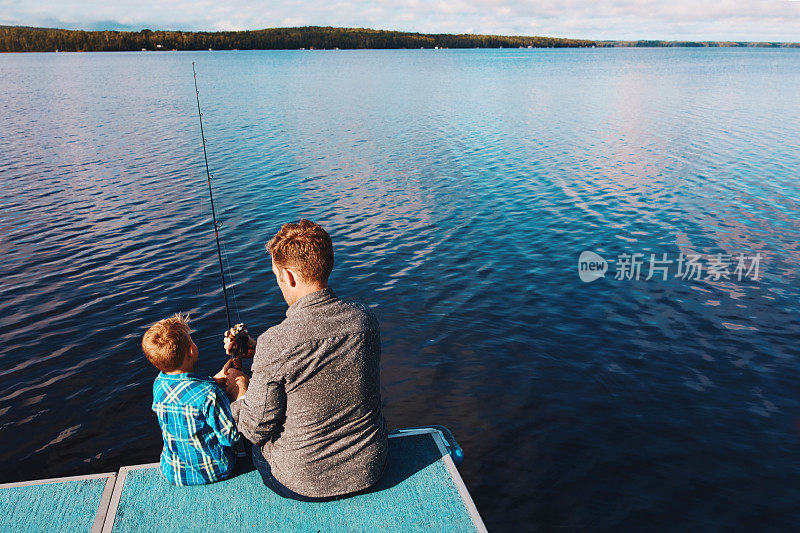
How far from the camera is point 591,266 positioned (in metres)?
10.5

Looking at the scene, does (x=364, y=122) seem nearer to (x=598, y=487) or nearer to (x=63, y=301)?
(x=63, y=301)

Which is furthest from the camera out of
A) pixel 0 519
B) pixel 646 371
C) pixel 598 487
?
pixel 646 371

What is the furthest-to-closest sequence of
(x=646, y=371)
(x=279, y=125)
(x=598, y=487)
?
(x=279, y=125), (x=646, y=371), (x=598, y=487)

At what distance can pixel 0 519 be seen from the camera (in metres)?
3.11

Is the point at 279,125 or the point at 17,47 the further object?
the point at 17,47

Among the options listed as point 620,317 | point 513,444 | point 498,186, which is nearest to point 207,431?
point 513,444

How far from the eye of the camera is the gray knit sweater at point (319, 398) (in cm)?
273

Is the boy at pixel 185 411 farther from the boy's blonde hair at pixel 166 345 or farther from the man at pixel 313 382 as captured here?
the man at pixel 313 382

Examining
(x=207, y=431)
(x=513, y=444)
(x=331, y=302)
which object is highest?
(x=331, y=302)

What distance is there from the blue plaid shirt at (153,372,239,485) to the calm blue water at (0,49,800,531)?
285 cm

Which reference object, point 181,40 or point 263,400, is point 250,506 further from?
point 181,40

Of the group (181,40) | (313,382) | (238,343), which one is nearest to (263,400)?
(313,382)

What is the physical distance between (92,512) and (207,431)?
791 mm

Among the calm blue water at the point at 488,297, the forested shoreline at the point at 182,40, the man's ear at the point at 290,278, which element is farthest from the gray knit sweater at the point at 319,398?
the forested shoreline at the point at 182,40
